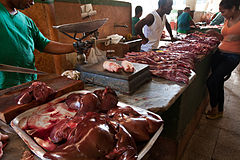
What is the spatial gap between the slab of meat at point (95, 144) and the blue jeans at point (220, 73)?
3553mm

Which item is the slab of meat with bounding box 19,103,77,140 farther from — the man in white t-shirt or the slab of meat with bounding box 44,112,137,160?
the man in white t-shirt

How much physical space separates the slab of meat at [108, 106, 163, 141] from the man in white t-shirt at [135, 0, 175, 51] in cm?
355

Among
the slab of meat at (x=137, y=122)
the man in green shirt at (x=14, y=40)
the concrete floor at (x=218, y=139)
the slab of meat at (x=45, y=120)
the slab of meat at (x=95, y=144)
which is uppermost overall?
the man in green shirt at (x=14, y=40)

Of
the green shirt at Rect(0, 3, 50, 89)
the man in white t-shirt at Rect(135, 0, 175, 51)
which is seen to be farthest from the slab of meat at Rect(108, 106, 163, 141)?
the man in white t-shirt at Rect(135, 0, 175, 51)

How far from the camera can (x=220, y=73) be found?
3.59 m

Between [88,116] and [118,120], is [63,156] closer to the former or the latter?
[88,116]

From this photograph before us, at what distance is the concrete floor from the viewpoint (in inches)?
117

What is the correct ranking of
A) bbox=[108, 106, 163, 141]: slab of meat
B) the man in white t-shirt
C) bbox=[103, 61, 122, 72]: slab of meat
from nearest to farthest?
1. bbox=[108, 106, 163, 141]: slab of meat
2. bbox=[103, 61, 122, 72]: slab of meat
3. the man in white t-shirt

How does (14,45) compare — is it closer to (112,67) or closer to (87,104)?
(112,67)

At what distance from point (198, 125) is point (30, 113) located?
3.80m

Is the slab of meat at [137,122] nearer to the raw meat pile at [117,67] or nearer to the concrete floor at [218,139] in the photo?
the raw meat pile at [117,67]

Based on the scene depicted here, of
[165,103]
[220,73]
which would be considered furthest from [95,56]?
[220,73]

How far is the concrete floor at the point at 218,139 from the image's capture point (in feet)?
9.77

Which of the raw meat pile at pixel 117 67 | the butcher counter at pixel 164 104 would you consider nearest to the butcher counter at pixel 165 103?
the butcher counter at pixel 164 104
